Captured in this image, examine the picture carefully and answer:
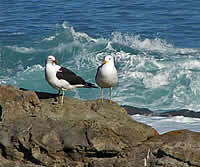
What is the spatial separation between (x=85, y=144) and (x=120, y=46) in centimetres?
1788

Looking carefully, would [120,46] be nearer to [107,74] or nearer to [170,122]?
[170,122]

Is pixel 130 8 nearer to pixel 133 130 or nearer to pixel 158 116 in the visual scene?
pixel 158 116

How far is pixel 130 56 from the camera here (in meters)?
24.6

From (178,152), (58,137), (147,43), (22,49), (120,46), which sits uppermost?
(147,43)

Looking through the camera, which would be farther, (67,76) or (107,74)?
(107,74)

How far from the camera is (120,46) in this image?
86.2 ft

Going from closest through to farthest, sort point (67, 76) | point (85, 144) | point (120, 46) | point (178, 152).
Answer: point (178, 152) < point (85, 144) < point (67, 76) < point (120, 46)

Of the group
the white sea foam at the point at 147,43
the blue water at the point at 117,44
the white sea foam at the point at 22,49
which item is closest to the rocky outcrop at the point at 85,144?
the blue water at the point at 117,44

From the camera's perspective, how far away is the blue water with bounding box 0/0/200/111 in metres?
20.7

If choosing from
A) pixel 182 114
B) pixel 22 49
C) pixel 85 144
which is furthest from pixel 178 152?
pixel 22 49

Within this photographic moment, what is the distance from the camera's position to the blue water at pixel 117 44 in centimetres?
2069

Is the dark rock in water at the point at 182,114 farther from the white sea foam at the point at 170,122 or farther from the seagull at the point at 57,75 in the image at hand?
the seagull at the point at 57,75

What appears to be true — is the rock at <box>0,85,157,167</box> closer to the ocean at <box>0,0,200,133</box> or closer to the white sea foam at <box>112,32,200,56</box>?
the ocean at <box>0,0,200,133</box>

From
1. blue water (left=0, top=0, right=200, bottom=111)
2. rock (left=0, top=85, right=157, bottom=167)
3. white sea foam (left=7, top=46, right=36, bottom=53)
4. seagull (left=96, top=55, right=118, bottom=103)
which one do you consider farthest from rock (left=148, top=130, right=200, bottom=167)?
white sea foam (left=7, top=46, right=36, bottom=53)
